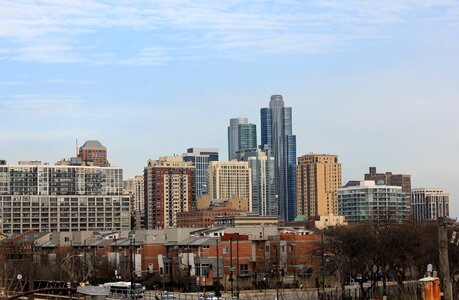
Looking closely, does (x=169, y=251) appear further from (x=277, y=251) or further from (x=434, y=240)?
(x=434, y=240)

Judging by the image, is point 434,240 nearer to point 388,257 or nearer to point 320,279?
point 388,257

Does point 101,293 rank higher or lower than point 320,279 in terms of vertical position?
higher

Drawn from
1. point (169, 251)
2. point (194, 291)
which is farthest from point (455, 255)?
point (169, 251)

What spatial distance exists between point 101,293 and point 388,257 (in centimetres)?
6363

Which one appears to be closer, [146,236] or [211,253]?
[211,253]

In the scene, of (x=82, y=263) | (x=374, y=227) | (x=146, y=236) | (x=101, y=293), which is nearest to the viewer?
(x=101, y=293)

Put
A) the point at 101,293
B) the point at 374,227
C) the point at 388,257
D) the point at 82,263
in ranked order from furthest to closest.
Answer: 1. the point at 82,263
2. the point at 374,227
3. the point at 388,257
4. the point at 101,293

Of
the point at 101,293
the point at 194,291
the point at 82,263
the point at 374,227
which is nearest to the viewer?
the point at 101,293

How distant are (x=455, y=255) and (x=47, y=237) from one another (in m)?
81.5

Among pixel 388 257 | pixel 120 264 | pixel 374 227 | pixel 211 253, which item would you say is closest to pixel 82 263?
pixel 120 264

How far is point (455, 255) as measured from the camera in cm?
7550

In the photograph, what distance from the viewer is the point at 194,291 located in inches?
3521

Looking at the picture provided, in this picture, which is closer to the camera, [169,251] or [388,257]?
[388,257]

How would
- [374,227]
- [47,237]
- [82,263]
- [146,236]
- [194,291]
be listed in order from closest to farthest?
1. [194,291]
2. [374,227]
3. [82,263]
4. [146,236]
5. [47,237]
